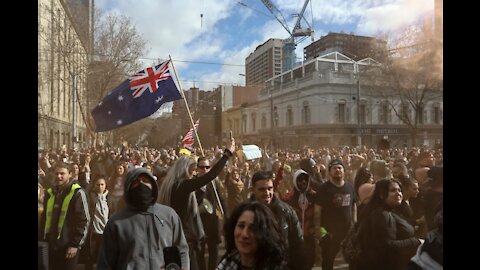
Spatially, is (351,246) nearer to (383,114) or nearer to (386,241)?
(386,241)

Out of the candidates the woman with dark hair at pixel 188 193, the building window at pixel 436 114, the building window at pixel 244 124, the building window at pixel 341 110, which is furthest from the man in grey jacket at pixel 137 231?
the building window at pixel 436 114

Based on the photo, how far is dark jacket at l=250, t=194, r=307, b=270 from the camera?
2330mm

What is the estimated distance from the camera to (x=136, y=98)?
106 inches

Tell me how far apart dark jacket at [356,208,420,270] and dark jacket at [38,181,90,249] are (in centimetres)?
188

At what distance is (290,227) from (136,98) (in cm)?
135

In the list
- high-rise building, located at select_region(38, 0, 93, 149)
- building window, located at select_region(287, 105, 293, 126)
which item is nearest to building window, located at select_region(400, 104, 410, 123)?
building window, located at select_region(287, 105, 293, 126)

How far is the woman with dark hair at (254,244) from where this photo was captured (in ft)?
5.59

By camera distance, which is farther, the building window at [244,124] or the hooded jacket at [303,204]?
the building window at [244,124]

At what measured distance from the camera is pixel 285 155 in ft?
9.12

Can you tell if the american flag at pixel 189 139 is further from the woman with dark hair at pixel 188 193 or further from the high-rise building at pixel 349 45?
the high-rise building at pixel 349 45

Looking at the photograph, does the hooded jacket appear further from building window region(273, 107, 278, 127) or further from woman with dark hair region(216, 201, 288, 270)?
woman with dark hair region(216, 201, 288, 270)

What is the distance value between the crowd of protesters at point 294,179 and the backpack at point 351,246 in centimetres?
4
